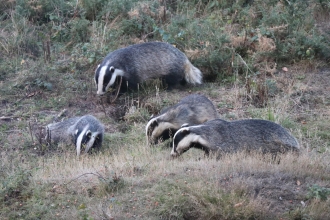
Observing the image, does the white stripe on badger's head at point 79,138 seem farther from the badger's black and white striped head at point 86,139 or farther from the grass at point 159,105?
the grass at point 159,105

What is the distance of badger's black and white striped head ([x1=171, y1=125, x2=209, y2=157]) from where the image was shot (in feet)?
21.4

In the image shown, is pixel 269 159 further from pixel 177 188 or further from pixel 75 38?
pixel 75 38

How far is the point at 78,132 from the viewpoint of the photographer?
7703mm

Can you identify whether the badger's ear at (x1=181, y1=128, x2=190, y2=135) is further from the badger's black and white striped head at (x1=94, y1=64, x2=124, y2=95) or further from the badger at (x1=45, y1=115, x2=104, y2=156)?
the badger's black and white striped head at (x1=94, y1=64, x2=124, y2=95)

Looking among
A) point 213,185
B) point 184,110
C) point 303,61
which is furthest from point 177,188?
point 303,61

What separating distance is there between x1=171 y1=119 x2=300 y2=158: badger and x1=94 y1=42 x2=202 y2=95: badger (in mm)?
3105

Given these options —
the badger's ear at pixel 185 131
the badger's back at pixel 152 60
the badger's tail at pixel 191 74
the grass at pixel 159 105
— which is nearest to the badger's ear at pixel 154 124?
the grass at pixel 159 105

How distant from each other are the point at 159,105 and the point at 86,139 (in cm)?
173

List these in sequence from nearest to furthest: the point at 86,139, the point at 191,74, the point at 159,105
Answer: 1. the point at 86,139
2. the point at 159,105
3. the point at 191,74

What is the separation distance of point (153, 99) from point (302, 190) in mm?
4111

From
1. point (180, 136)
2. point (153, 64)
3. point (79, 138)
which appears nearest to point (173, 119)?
point (180, 136)

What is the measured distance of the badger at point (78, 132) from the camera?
7.55m

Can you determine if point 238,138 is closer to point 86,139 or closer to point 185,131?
point 185,131

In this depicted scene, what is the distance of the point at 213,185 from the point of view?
519 cm
